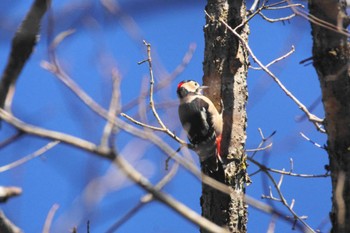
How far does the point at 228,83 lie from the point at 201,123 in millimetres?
1212

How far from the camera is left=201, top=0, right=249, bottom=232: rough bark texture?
408 centimetres

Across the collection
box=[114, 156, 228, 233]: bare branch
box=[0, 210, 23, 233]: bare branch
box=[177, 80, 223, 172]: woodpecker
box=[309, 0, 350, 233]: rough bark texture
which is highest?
box=[177, 80, 223, 172]: woodpecker

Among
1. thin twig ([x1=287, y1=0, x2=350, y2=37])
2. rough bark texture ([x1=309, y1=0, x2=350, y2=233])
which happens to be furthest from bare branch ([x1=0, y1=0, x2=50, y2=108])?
rough bark texture ([x1=309, y1=0, x2=350, y2=233])

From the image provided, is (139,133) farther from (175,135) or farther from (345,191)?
(175,135)

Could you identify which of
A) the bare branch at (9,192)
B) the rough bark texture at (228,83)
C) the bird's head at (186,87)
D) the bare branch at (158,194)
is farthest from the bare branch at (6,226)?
the bird's head at (186,87)

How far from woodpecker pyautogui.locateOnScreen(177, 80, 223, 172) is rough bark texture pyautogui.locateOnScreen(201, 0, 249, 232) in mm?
120

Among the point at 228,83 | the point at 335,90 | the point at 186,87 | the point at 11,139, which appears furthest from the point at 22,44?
the point at 186,87

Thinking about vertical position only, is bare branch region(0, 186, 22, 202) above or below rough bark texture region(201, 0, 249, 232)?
below

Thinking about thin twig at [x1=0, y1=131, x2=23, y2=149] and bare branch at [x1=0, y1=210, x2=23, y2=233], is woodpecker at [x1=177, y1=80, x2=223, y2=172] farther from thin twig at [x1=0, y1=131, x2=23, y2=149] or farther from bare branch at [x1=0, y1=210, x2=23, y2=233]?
thin twig at [x1=0, y1=131, x2=23, y2=149]

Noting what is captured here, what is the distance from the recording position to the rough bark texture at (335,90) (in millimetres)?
2619

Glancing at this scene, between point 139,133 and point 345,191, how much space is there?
49.2 inches

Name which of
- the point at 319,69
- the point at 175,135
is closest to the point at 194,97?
the point at 175,135

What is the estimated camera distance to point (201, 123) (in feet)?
17.9

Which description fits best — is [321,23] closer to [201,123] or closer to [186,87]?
[201,123]
